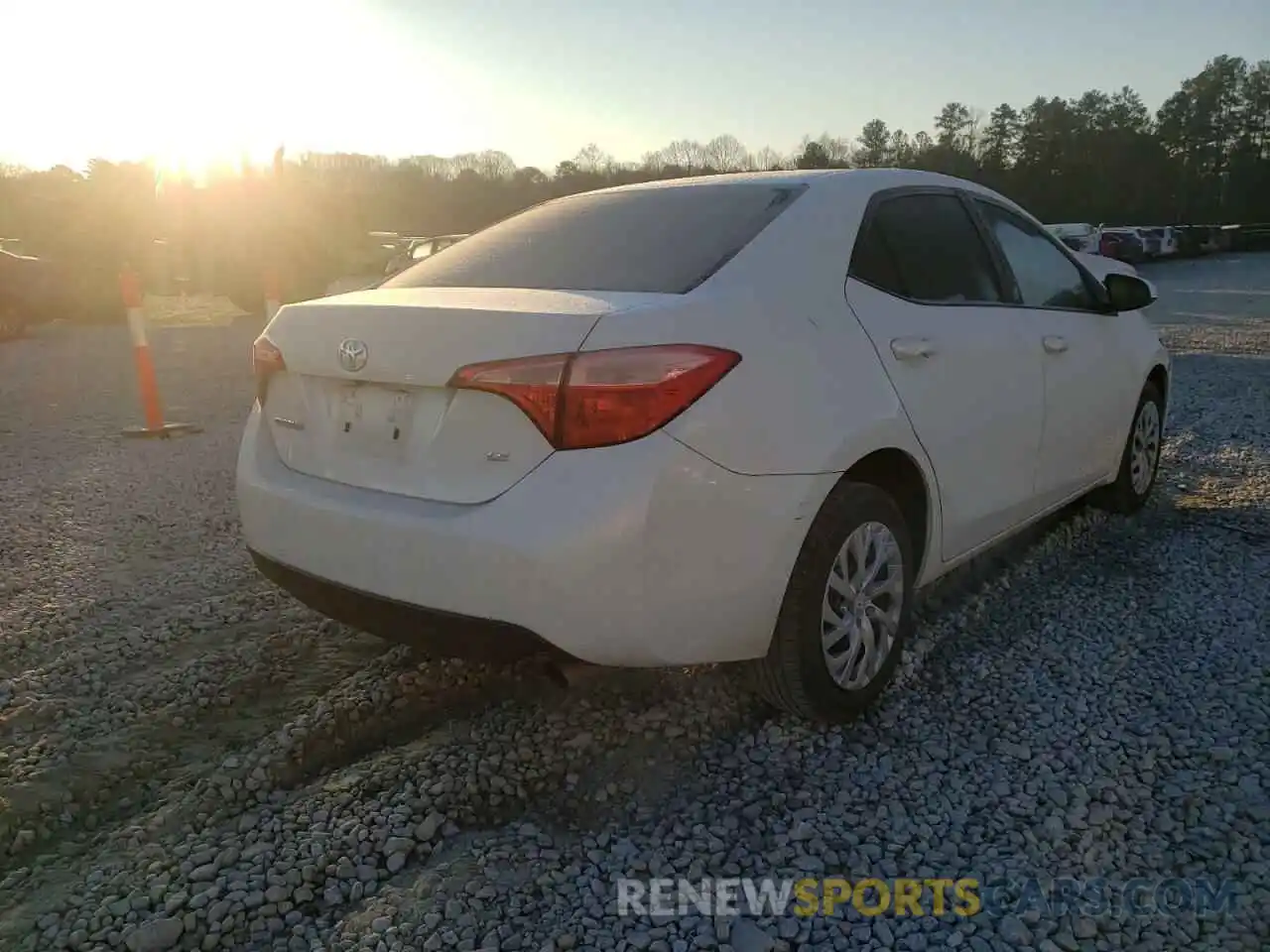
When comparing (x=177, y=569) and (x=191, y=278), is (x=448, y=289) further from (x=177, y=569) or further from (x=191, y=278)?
(x=191, y=278)

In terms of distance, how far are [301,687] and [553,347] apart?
1633 mm

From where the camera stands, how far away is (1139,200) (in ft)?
190

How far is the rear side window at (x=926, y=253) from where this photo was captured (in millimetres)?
2996

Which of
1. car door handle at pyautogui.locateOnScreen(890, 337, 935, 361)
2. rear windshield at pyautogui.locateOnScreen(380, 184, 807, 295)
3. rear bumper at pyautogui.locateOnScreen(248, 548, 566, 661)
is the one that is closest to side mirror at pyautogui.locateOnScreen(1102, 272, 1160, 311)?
car door handle at pyautogui.locateOnScreen(890, 337, 935, 361)

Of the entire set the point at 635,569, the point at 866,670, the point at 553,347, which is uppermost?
the point at 553,347

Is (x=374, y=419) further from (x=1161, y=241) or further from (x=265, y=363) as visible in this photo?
(x=1161, y=241)

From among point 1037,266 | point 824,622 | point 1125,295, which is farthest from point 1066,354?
point 824,622

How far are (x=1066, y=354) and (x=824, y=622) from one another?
187cm

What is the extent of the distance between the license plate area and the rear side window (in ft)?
4.48

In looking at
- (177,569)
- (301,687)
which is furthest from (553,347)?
(177,569)

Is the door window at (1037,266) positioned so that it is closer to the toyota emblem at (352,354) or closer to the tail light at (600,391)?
the tail light at (600,391)

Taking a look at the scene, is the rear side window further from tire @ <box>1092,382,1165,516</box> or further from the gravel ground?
tire @ <box>1092,382,1165,516</box>

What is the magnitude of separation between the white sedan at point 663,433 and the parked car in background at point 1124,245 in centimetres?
2998

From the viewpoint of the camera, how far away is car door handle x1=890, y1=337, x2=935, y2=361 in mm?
2855
